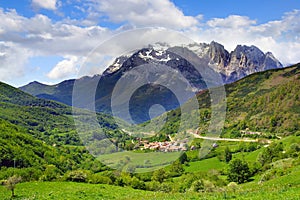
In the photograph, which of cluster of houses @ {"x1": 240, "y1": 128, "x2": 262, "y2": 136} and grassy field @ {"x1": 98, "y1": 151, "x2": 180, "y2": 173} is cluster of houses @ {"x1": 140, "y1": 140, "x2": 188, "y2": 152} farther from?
cluster of houses @ {"x1": 240, "y1": 128, "x2": 262, "y2": 136}

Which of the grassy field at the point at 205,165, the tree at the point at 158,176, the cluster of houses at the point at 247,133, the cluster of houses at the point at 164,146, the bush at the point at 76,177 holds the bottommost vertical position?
the grassy field at the point at 205,165

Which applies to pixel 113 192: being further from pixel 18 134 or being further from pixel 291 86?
pixel 291 86

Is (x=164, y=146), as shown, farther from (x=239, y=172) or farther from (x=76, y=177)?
(x=76, y=177)

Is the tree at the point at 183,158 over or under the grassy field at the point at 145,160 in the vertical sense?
under

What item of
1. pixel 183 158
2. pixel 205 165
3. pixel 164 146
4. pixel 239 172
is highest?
pixel 164 146

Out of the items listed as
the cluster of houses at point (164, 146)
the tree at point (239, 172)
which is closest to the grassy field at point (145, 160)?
the tree at point (239, 172)

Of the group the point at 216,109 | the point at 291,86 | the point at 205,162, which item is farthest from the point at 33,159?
the point at 291,86

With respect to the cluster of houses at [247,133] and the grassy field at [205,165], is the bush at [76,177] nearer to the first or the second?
the grassy field at [205,165]

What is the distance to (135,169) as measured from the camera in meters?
69.1

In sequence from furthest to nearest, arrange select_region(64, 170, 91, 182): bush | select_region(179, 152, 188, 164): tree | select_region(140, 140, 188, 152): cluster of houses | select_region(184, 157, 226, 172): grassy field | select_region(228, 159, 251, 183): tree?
select_region(179, 152, 188, 164): tree < select_region(140, 140, 188, 152): cluster of houses < select_region(184, 157, 226, 172): grassy field < select_region(228, 159, 251, 183): tree < select_region(64, 170, 91, 182): bush

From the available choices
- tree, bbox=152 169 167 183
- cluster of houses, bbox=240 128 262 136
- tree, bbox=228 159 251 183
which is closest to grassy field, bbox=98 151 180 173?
tree, bbox=152 169 167 183

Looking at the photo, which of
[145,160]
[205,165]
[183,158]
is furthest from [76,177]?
[183,158]

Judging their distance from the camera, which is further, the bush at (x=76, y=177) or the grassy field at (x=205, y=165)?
the grassy field at (x=205, y=165)

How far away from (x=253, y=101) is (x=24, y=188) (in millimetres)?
179757
